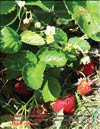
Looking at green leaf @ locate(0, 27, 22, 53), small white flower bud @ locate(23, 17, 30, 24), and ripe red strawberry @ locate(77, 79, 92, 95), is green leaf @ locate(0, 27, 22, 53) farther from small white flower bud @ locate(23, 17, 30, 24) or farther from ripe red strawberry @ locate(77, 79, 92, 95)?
ripe red strawberry @ locate(77, 79, 92, 95)

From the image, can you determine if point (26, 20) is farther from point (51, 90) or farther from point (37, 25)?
point (51, 90)

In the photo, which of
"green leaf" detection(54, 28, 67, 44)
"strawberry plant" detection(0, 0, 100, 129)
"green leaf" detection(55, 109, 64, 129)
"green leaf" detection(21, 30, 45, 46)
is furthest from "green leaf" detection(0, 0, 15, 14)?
"green leaf" detection(55, 109, 64, 129)

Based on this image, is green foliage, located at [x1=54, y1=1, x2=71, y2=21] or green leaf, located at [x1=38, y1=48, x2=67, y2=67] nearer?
green leaf, located at [x1=38, y1=48, x2=67, y2=67]

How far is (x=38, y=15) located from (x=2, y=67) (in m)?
0.27

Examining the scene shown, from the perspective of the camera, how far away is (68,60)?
1863 mm

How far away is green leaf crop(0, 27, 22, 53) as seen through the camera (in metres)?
1.71

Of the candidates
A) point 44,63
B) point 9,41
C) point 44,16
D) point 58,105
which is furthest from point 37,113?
point 44,16

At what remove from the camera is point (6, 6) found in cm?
180

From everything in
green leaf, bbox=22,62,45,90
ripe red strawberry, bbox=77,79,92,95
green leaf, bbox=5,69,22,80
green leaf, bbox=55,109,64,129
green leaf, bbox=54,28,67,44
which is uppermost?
green leaf, bbox=54,28,67,44

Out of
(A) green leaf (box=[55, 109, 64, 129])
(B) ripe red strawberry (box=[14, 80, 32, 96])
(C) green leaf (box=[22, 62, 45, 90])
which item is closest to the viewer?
(C) green leaf (box=[22, 62, 45, 90])

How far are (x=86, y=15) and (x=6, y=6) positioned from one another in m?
0.33

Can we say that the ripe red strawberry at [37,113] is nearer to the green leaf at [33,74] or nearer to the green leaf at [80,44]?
the green leaf at [33,74]

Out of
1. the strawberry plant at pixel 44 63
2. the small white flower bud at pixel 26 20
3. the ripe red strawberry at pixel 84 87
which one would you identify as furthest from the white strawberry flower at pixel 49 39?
the ripe red strawberry at pixel 84 87

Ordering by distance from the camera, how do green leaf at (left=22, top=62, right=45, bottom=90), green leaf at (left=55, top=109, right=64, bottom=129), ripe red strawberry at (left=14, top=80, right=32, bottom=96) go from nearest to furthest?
green leaf at (left=22, top=62, right=45, bottom=90), green leaf at (left=55, top=109, right=64, bottom=129), ripe red strawberry at (left=14, top=80, right=32, bottom=96)
